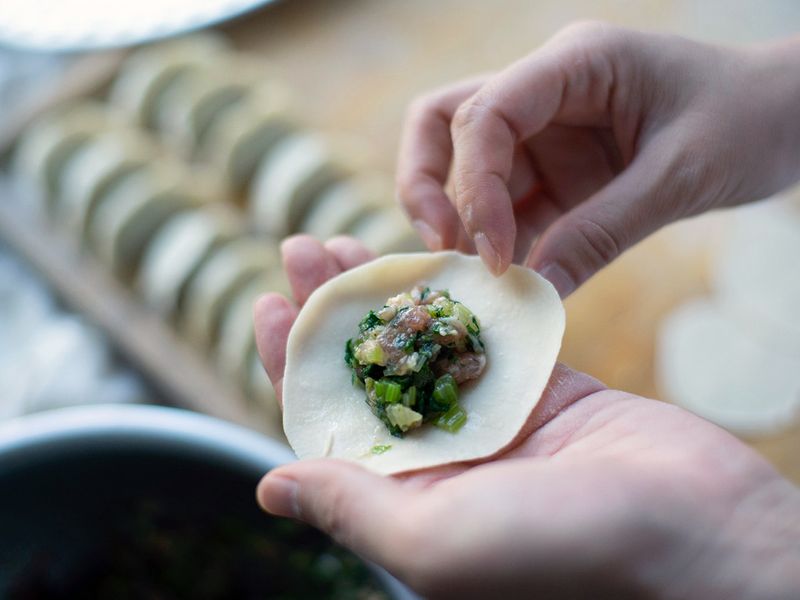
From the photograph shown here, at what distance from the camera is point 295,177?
2.29 meters

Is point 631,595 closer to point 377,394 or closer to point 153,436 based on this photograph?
point 377,394

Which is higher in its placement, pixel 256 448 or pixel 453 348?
pixel 453 348

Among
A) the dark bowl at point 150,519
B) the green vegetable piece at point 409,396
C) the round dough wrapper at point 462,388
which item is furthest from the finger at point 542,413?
the dark bowl at point 150,519

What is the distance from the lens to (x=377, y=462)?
117cm

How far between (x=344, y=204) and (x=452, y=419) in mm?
1136

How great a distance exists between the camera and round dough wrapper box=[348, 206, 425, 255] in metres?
2.09

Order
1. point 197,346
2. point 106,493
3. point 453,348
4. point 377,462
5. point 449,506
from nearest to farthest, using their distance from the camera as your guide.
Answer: point 449,506 → point 377,462 → point 453,348 → point 106,493 → point 197,346

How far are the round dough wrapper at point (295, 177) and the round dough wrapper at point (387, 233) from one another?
0.21 metres

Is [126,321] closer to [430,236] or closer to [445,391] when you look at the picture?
[430,236]

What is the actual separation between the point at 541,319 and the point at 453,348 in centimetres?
16

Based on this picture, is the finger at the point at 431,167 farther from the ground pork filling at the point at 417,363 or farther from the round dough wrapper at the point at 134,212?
Answer: the round dough wrapper at the point at 134,212

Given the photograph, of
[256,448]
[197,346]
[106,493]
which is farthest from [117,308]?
[256,448]

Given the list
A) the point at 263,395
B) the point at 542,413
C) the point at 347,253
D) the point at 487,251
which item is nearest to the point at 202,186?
the point at 263,395

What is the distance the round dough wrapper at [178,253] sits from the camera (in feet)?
7.18
